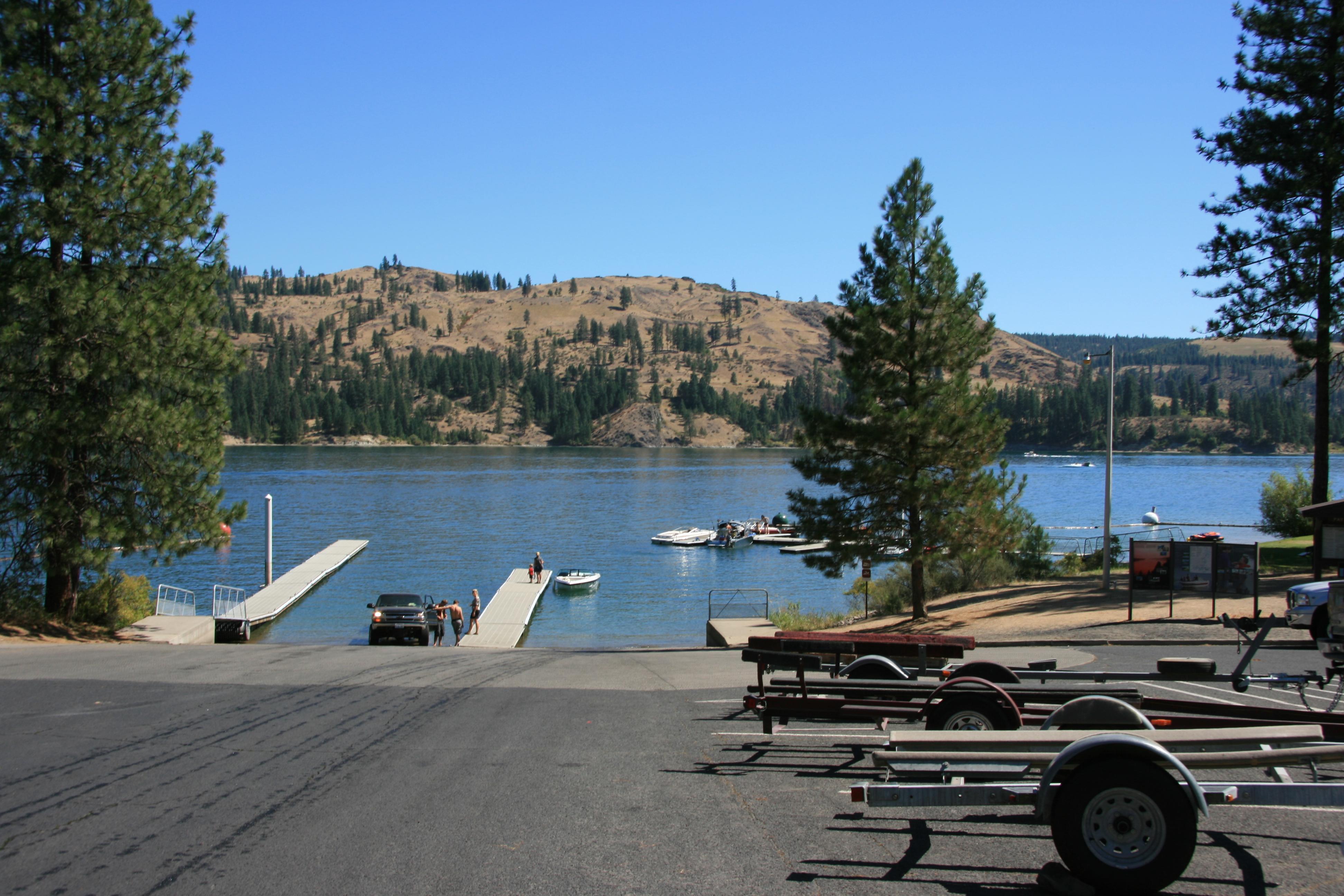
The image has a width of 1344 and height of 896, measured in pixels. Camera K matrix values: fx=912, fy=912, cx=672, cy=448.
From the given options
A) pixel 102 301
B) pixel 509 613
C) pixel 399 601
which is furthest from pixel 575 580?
pixel 102 301

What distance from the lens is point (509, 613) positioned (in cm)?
3919

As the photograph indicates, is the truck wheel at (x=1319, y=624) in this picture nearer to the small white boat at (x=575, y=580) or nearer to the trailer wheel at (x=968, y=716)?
the trailer wheel at (x=968, y=716)

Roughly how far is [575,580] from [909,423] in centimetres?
2788

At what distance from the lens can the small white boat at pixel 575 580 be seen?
48.1 m

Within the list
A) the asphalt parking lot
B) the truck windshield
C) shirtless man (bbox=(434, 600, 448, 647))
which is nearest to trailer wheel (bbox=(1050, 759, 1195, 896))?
the asphalt parking lot

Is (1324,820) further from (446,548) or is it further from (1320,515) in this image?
(446,548)

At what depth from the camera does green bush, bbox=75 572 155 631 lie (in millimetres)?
21156

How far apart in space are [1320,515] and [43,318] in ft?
76.4

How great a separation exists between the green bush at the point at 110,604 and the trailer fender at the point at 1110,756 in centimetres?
2175

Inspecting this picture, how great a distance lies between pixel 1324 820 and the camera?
6195mm

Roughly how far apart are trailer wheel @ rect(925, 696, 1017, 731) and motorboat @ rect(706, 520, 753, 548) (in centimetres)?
6334

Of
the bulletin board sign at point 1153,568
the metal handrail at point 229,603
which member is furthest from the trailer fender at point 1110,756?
the metal handrail at point 229,603

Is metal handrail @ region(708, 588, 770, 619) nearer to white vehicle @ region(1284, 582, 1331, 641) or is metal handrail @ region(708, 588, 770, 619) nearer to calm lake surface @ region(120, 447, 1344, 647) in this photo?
calm lake surface @ region(120, 447, 1344, 647)

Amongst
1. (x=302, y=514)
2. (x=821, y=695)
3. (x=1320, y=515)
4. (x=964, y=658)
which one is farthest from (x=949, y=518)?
(x=302, y=514)
